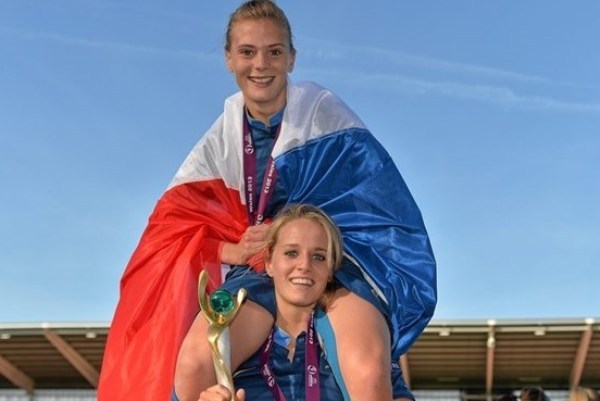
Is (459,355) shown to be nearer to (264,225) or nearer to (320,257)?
(264,225)

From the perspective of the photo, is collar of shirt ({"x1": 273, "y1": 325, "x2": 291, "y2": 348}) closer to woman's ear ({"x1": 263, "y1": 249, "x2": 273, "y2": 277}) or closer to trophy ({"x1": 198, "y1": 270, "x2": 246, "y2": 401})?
woman's ear ({"x1": 263, "y1": 249, "x2": 273, "y2": 277})

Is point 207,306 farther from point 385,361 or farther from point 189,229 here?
point 189,229

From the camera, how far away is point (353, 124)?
10.7 ft

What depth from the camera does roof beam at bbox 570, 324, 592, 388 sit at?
15.7m

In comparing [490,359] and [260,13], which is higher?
[490,359]

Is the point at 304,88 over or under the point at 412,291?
over

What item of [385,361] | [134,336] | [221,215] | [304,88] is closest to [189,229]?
[221,215]

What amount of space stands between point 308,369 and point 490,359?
1463 cm

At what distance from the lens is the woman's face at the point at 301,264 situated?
284cm

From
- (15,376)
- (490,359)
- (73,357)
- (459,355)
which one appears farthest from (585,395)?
(15,376)

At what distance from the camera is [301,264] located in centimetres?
284

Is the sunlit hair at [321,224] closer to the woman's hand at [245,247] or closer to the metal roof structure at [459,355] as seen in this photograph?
the woman's hand at [245,247]

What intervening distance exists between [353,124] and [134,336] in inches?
40.7

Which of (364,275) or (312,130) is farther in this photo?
(312,130)
